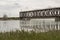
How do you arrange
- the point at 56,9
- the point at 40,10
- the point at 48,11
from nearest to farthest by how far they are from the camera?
the point at 56,9, the point at 48,11, the point at 40,10

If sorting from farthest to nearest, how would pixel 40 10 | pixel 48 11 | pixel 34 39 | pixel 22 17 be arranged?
1. pixel 22 17
2. pixel 40 10
3. pixel 48 11
4. pixel 34 39

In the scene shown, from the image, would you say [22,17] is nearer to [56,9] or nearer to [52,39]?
[56,9]

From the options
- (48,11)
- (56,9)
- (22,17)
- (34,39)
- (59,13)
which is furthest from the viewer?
(22,17)

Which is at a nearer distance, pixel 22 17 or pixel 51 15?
pixel 51 15

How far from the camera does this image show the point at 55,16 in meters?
53.4

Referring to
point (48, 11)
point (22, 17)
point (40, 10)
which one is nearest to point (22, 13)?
point (22, 17)

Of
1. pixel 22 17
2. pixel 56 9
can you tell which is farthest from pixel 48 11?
pixel 22 17

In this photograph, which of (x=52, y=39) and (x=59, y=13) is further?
(x=59, y=13)

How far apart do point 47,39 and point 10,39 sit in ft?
6.46

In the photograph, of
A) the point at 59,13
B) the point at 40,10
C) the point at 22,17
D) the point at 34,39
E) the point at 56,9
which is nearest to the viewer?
the point at 34,39

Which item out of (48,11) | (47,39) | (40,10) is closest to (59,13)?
(48,11)

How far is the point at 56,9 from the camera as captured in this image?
186 ft

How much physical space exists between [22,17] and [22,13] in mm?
3190

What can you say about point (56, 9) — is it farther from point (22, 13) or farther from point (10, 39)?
point (10, 39)
